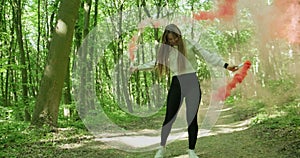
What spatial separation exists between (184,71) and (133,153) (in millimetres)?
2119

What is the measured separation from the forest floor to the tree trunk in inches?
14.7

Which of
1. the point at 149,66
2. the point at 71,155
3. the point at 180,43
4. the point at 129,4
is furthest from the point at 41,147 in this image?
the point at 129,4

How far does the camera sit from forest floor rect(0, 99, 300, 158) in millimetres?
4984

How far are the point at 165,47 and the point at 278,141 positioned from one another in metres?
2.69

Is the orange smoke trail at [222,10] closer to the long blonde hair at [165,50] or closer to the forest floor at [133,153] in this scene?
the forest floor at [133,153]

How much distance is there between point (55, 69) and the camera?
758 cm

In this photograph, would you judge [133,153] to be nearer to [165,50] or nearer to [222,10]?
[165,50]

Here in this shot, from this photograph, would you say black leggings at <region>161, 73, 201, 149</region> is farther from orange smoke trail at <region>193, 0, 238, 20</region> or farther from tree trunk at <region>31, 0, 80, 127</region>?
orange smoke trail at <region>193, 0, 238, 20</region>

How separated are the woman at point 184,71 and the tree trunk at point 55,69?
3.81 meters

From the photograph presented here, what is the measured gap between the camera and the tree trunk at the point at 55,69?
7512 millimetres

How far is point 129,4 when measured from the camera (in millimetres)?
20719

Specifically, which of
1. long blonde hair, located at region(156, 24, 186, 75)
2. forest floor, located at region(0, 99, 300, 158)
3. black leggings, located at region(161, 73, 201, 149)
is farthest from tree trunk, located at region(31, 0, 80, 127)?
black leggings, located at region(161, 73, 201, 149)

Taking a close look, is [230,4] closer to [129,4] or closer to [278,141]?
[278,141]

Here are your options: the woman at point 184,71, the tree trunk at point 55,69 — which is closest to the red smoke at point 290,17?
the woman at point 184,71
